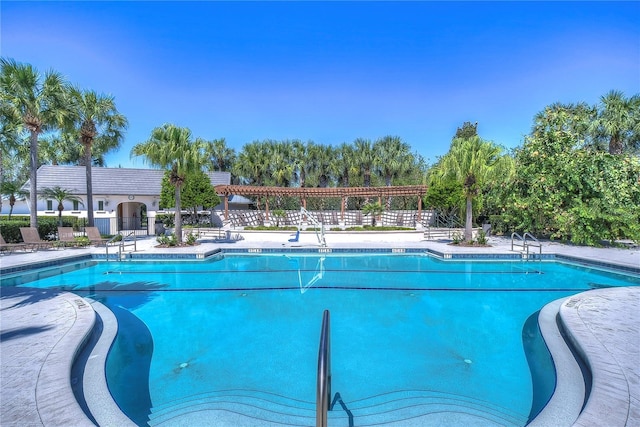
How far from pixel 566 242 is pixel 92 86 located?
25670mm

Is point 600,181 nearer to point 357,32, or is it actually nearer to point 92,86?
point 357,32

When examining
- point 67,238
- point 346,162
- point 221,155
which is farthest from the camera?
point 221,155

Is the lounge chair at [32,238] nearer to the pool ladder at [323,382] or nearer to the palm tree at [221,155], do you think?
the pool ladder at [323,382]

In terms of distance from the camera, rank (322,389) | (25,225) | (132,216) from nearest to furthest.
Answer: (322,389)
(25,225)
(132,216)

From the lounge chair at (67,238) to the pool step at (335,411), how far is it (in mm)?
14476

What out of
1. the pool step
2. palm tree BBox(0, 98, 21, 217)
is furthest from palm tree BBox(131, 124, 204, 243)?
the pool step

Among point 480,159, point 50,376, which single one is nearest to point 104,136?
point 50,376

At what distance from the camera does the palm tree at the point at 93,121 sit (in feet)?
54.2

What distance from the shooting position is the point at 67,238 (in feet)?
A: 50.8

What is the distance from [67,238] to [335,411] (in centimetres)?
1667

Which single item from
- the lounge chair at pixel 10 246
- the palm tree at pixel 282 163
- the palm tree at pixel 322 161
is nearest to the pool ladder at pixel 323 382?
the lounge chair at pixel 10 246

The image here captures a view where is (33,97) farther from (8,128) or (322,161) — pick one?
(322,161)

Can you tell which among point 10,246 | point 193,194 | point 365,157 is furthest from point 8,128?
point 365,157

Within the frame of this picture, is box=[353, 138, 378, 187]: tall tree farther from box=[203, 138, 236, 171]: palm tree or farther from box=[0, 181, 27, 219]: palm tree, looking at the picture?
box=[0, 181, 27, 219]: palm tree
